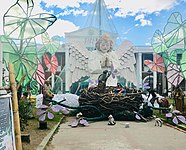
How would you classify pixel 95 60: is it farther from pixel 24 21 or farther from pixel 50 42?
pixel 24 21

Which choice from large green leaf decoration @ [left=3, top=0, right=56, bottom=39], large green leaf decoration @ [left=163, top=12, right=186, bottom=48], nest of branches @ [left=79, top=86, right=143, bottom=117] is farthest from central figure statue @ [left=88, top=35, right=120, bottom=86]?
large green leaf decoration @ [left=3, top=0, right=56, bottom=39]

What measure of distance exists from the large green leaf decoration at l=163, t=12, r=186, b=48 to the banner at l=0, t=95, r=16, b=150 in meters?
12.3

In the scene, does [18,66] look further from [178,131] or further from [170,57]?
[170,57]

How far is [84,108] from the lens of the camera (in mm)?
Answer: 12680

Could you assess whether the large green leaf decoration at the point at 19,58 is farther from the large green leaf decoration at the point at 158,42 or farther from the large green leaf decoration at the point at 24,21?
the large green leaf decoration at the point at 158,42

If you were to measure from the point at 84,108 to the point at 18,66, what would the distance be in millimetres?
3823

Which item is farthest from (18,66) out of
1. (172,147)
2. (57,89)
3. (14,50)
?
(57,89)

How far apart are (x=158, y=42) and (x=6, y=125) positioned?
1508 centimetres

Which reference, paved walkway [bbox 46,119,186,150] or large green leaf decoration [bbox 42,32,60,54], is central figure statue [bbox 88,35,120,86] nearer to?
large green leaf decoration [bbox 42,32,60,54]

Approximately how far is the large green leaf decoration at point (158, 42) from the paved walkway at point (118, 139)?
7988 millimetres

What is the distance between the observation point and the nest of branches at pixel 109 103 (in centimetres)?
1252

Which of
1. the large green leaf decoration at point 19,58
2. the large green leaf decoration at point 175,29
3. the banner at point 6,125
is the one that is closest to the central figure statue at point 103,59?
the large green leaf decoration at point 175,29

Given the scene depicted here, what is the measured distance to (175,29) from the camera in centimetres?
1494

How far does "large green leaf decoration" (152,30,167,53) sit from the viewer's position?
17.1 metres
